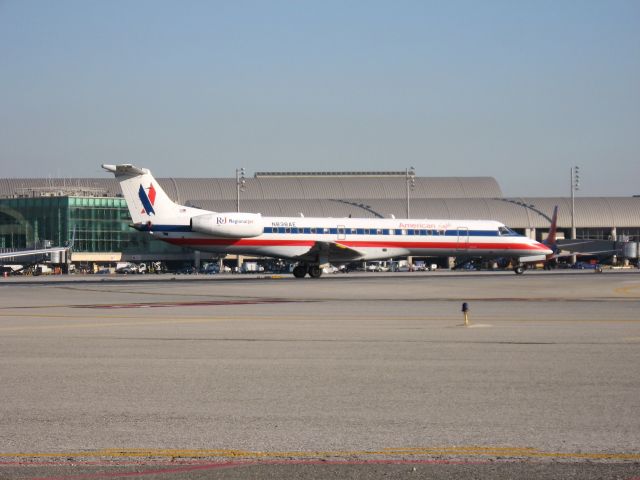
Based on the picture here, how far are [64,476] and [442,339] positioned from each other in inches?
484

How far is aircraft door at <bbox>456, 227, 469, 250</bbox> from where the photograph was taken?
63625mm

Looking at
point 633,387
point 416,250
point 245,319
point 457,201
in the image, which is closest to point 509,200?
point 457,201

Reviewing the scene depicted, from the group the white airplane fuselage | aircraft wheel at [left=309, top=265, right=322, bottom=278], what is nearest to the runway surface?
the white airplane fuselage

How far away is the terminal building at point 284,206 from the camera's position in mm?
109000

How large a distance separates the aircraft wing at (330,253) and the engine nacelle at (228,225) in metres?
3.68

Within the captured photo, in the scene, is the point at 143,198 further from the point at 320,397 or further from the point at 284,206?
the point at 284,206

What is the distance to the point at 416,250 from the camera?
2452 inches

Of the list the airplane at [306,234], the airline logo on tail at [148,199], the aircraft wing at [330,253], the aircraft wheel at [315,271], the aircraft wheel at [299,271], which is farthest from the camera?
the aircraft wheel at [299,271]

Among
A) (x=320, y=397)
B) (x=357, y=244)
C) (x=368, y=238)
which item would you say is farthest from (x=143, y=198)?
(x=320, y=397)

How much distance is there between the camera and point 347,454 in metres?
8.90

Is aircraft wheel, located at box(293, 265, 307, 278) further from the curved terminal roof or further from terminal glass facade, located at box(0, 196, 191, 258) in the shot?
terminal glass facade, located at box(0, 196, 191, 258)

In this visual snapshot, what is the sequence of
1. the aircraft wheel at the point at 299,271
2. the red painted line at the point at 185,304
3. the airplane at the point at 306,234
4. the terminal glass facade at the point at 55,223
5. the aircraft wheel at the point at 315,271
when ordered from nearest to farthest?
the red painted line at the point at 185,304
the airplane at the point at 306,234
the aircraft wheel at the point at 315,271
the aircraft wheel at the point at 299,271
the terminal glass facade at the point at 55,223

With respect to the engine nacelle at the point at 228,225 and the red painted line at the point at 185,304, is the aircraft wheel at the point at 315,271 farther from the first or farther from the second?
the red painted line at the point at 185,304

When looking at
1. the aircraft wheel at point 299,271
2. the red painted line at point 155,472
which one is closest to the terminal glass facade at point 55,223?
the aircraft wheel at point 299,271
